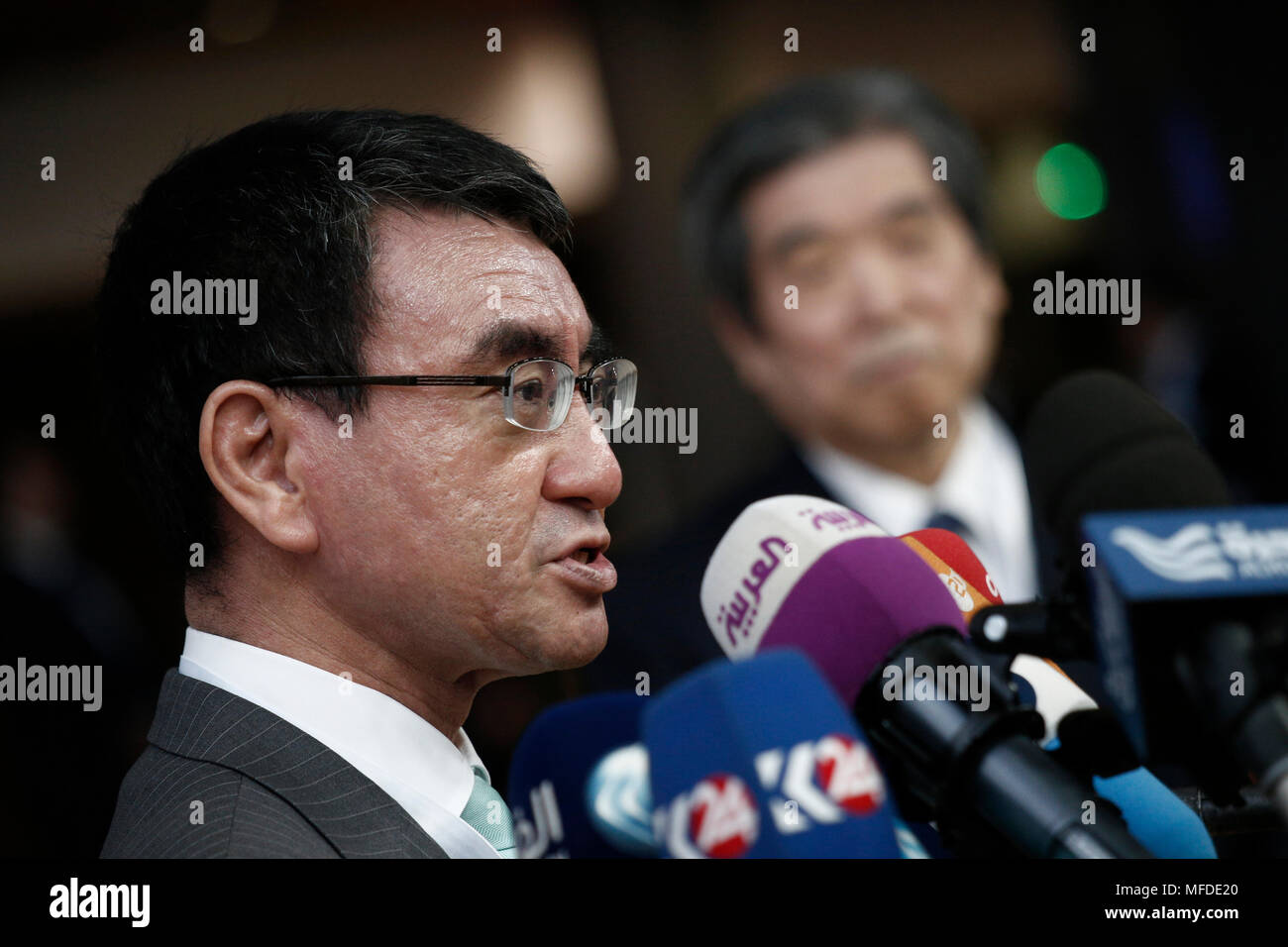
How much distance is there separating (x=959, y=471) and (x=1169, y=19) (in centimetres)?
206

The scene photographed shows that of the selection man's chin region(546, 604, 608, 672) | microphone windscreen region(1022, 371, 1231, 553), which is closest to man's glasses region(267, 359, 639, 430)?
man's chin region(546, 604, 608, 672)

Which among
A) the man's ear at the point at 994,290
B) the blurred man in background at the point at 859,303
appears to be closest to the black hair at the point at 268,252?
the blurred man in background at the point at 859,303

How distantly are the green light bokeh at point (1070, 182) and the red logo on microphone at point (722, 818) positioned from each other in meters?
3.75

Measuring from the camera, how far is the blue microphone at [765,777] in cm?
88

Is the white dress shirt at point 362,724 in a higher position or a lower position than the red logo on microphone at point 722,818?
lower

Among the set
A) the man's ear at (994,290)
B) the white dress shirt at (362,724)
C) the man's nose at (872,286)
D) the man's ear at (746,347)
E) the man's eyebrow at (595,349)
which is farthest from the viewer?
the man's ear at (994,290)

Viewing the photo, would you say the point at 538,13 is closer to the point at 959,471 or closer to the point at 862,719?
the point at 959,471

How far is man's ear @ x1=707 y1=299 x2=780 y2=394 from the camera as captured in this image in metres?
2.94

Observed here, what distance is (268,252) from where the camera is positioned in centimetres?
151

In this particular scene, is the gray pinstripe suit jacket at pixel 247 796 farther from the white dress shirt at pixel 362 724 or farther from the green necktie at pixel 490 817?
the green necktie at pixel 490 817

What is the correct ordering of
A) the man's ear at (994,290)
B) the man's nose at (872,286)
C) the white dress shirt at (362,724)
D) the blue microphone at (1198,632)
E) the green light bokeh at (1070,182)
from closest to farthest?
the blue microphone at (1198,632), the white dress shirt at (362,724), the man's nose at (872,286), the man's ear at (994,290), the green light bokeh at (1070,182)

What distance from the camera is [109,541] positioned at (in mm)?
3842

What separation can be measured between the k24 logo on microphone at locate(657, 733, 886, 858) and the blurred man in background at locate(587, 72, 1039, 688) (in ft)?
5.12
